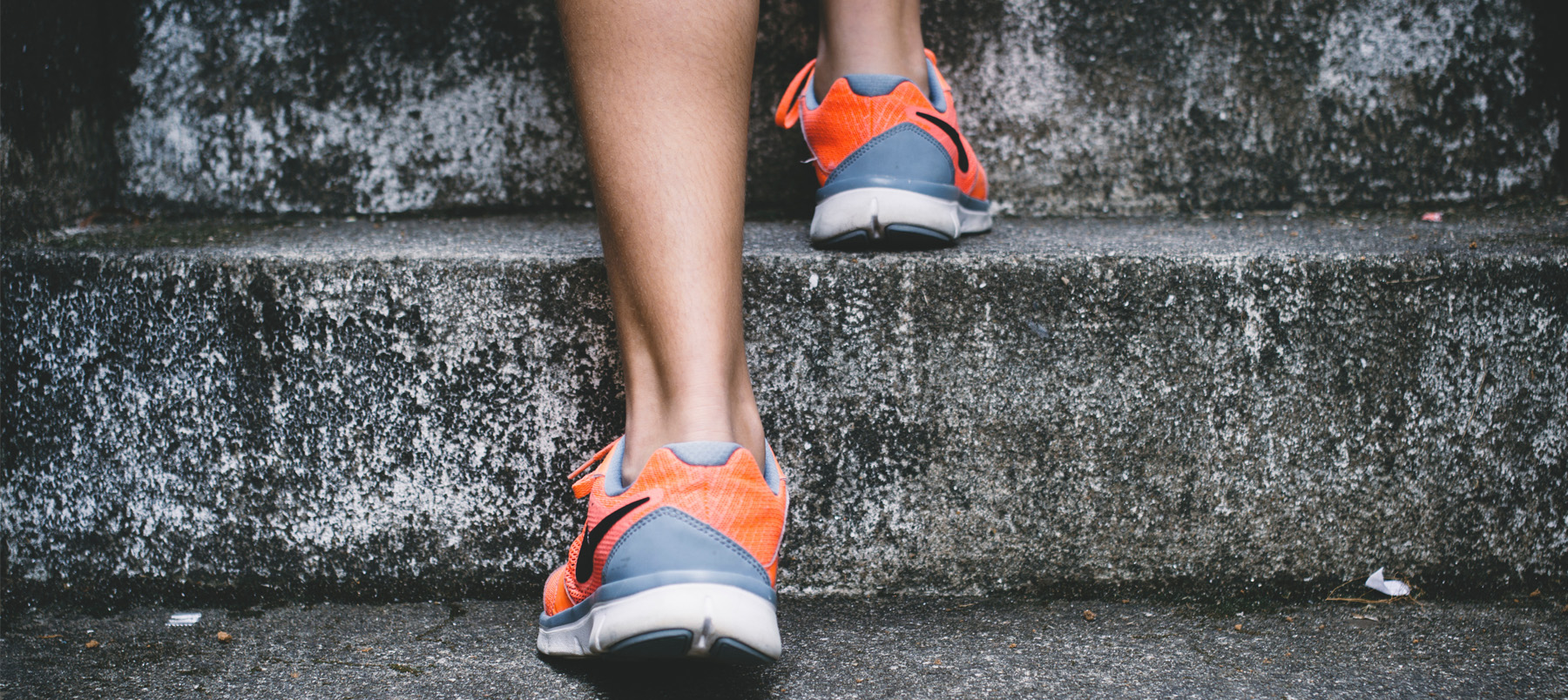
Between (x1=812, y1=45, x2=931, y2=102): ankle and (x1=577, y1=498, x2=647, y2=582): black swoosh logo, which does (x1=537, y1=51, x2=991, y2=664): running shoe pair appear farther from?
(x1=812, y1=45, x2=931, y2=102): ankle

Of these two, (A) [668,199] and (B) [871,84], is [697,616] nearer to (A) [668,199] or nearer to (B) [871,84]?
(A) [668,199]

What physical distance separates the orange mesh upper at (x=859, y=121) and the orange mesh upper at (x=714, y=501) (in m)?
0.43

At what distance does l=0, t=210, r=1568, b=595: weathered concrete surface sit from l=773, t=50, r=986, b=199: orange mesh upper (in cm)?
14

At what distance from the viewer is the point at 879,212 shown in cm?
92

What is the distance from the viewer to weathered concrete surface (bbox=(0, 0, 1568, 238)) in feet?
3.97

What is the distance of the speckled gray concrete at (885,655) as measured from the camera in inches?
29.4

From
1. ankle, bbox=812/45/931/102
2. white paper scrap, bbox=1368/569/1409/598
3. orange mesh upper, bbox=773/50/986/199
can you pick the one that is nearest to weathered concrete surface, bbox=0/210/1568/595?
white paper scrap, bbox=1368/569/1409/598

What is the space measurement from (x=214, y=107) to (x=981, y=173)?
1054mm

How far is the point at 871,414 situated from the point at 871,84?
14.5 inches

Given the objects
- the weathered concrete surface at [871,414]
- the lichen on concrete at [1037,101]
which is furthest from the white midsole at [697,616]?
the lichen on concrete at [1037,101]

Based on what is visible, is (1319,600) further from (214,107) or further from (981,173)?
(214,107)

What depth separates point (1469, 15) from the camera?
122 centimetres

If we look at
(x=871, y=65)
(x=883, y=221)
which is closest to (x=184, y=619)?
(x=883, y=221)

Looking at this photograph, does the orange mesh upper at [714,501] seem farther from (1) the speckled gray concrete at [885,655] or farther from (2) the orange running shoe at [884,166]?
(2) the orange running shoe at [884,166]
